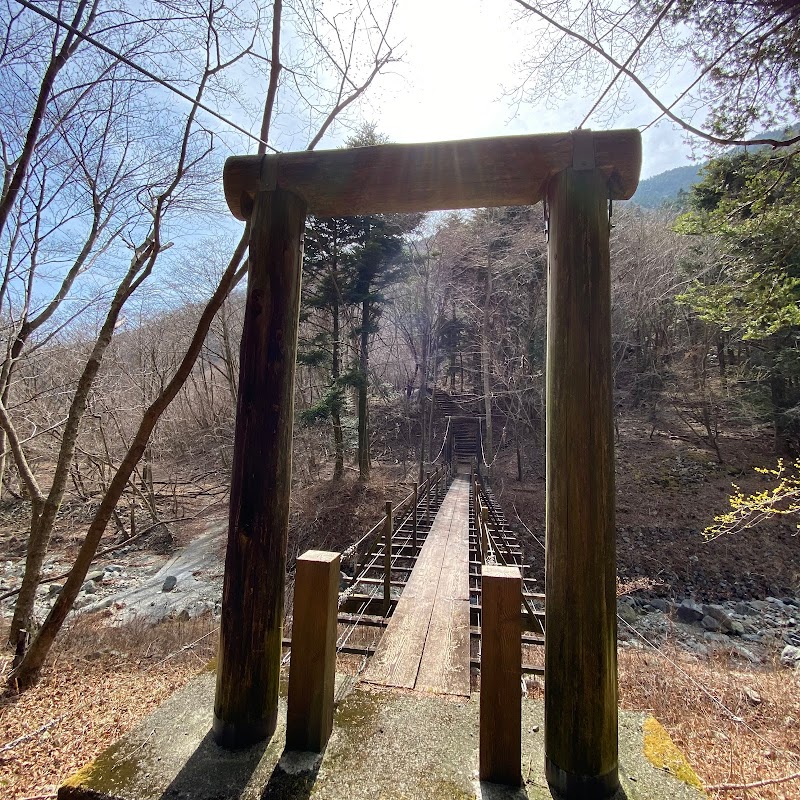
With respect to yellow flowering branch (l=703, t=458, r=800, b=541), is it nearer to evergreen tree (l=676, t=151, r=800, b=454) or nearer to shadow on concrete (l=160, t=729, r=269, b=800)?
evergreen tree (l=676, t=151, r=800, b=454)

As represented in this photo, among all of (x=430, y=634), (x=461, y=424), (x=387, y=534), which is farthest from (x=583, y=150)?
(x=461, y=424)

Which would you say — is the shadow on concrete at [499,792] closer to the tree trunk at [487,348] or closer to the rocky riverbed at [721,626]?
the rocky riverbed at [721,626]

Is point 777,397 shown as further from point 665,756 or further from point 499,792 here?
point 499,792

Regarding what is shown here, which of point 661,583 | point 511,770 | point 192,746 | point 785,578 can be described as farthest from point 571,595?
point 785,578

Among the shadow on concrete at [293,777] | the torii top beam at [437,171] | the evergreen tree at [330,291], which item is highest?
the evergreen tree at [330,291]

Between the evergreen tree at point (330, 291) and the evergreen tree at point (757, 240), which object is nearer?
the evergreen tree at point (757, 240)

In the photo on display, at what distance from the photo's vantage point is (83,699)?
388 centimetres

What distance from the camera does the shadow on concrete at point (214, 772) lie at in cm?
126

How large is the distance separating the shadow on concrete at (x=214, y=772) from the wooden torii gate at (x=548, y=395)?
5 centimetres

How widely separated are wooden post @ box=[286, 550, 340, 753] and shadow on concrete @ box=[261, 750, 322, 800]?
0.04m

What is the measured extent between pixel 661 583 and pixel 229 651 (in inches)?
398

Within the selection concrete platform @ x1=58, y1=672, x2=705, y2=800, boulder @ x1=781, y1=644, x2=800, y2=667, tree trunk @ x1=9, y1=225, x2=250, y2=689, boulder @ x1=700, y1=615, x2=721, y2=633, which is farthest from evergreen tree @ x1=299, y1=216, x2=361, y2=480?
concrete platform @ x1=58, y1=672, x2=705, y2=800

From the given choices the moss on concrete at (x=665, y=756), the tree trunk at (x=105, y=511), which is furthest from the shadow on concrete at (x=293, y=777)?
the tree trunk at (x=105, y=511)

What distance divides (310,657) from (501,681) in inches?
25.4
